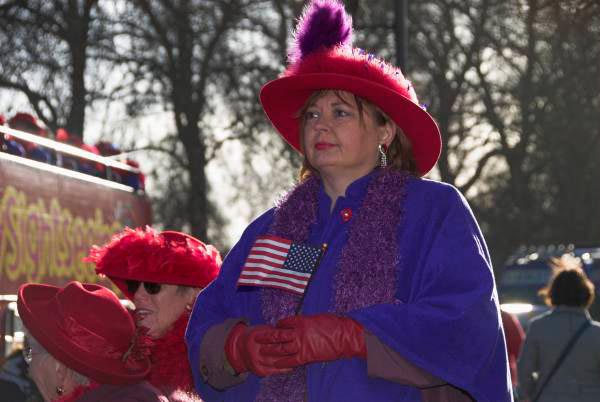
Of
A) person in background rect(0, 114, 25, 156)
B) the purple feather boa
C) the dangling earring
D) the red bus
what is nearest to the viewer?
the purple feather boa

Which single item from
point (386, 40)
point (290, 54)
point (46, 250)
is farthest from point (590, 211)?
point (290, 54)

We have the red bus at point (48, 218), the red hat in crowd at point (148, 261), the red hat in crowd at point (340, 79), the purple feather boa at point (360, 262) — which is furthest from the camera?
the red bus at point (48, 218)

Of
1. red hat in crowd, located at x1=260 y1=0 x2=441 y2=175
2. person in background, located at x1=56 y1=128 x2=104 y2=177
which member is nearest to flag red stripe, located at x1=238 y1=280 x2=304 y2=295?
red hat in crowd, located at x1=260 y1=0 x2=441 y2=175

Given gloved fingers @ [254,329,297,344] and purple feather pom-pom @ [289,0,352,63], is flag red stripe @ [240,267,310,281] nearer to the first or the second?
gloved fingers @ [254,329,297,344]

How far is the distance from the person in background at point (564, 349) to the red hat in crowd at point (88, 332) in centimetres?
418

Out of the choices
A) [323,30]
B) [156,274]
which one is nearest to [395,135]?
[323,30]

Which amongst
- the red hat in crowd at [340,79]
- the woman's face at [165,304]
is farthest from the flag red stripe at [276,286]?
the woman's face at [165,304]

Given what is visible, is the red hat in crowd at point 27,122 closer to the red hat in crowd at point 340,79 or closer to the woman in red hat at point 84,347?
the woman in red hat at point 84,347

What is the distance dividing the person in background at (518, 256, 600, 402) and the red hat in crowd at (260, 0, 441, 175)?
4.16 m

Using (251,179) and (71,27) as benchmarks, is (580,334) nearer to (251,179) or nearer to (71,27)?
(71,27)

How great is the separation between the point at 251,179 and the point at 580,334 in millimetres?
15845

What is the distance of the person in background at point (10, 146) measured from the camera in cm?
905

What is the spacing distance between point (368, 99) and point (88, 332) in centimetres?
114

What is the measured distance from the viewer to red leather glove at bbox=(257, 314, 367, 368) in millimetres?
3232
